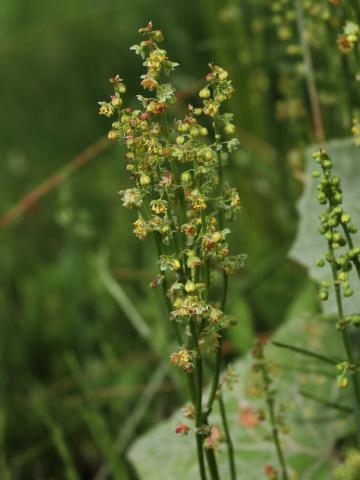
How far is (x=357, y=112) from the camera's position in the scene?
184 cm

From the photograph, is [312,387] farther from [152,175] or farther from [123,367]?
[152,175]

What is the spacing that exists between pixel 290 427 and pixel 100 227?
1715 mm

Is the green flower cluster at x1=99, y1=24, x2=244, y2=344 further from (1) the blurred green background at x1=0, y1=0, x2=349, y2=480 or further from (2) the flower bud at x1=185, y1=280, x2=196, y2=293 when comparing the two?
(1) the blurred green background at x1=0, y1=0, x2=349, y2=480

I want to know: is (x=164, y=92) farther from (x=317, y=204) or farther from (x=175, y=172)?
(x=317, y=204)

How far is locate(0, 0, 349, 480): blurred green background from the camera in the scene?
2182 mm

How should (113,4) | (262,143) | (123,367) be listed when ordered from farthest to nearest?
(113,4)
(262,143)
(123,367)

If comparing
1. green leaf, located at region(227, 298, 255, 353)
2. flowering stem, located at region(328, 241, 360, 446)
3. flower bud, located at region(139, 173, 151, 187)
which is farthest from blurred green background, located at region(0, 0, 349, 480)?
flower bud, located at region(139, 173, 151, 187)

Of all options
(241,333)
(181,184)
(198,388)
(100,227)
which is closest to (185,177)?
(181,184)

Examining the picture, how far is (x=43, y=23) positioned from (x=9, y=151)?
0.59 metres

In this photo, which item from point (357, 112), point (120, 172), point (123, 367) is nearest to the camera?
point (357, 112)

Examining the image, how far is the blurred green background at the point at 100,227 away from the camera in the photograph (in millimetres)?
2182

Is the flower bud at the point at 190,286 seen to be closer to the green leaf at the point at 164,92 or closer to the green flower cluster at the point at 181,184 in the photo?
the green flower cluster at the point at 181,184

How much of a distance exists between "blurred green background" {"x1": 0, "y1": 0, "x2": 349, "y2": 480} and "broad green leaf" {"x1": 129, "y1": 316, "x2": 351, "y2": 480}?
0.18m

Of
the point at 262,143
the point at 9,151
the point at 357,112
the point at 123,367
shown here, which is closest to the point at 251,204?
the point at 262,143
